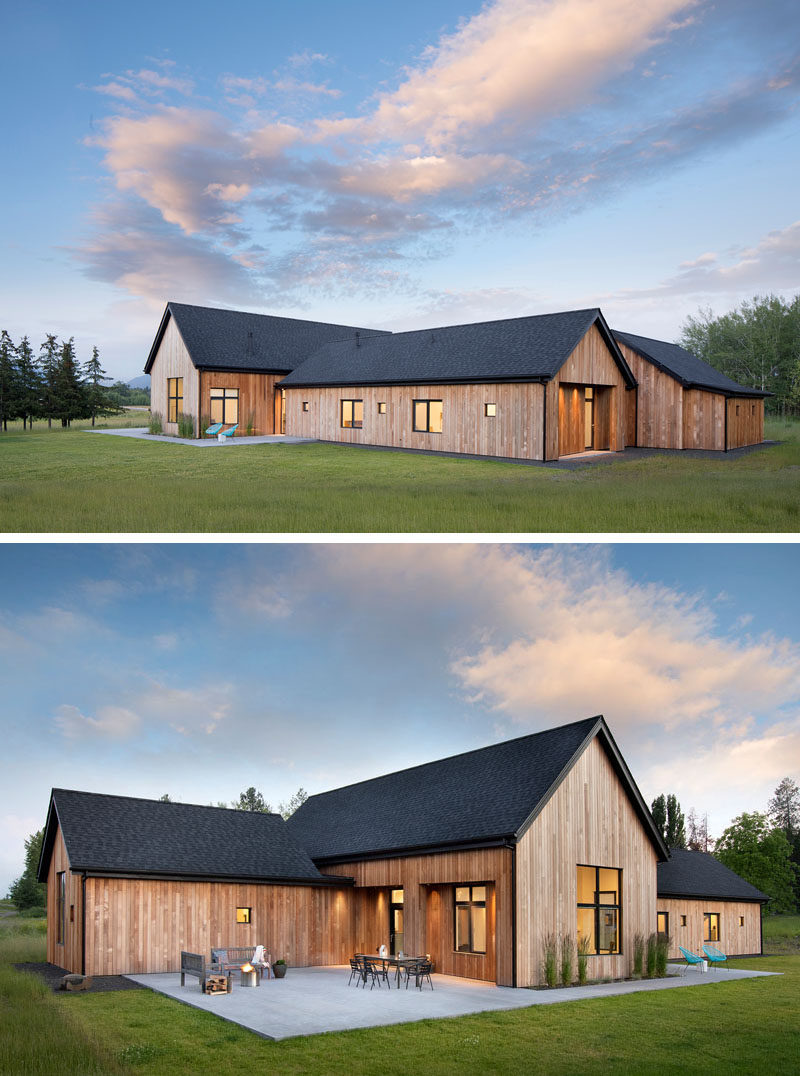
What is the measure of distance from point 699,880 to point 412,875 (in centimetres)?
1135

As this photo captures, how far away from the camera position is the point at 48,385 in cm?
5981

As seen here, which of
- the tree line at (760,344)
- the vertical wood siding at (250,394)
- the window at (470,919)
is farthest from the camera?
the tree line at (760,344)

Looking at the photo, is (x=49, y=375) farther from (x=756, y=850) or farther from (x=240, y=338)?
(x=756, y=850)

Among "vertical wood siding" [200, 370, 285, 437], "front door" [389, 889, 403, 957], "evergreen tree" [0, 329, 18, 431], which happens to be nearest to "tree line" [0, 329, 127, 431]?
"evergreen tree" [0, 329, 18, 431]

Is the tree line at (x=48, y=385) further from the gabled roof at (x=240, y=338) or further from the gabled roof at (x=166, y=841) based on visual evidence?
the gabled roof at (x=166, y=841)

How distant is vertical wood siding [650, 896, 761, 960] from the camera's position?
22484 millimetres

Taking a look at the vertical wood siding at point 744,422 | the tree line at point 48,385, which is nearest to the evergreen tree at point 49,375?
the tree line at point 48,385

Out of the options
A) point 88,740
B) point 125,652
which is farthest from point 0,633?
point 88,740

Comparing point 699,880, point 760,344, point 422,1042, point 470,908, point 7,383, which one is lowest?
point 699,880

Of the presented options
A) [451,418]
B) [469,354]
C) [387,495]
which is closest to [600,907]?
[387,495]

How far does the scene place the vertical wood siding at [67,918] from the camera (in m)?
16.1

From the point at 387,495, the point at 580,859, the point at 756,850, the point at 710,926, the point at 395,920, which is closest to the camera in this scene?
the point at 580,859

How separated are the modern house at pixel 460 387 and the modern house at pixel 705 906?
13184 mm

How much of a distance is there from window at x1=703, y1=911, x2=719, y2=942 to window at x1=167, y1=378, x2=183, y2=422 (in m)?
29.5
